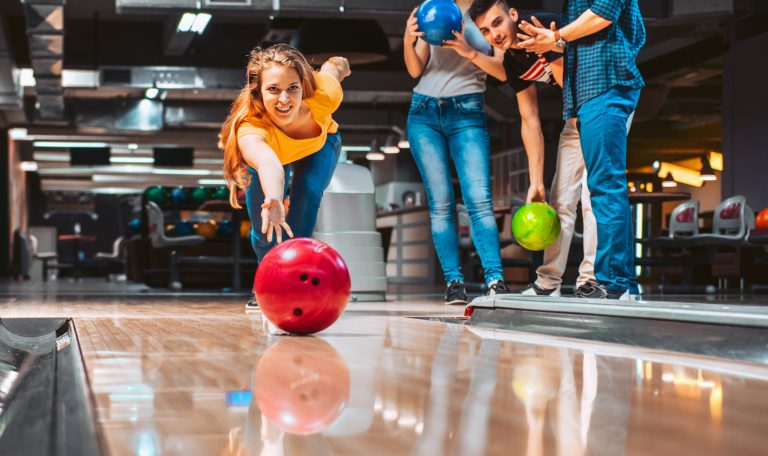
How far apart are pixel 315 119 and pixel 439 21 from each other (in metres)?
0.81

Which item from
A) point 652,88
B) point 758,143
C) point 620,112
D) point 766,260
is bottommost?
point 766,260

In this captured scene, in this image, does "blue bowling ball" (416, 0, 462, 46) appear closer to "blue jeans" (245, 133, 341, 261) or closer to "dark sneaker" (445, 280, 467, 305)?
"blue jeans" (245, 133, 341, 261)

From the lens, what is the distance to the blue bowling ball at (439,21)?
122 inches

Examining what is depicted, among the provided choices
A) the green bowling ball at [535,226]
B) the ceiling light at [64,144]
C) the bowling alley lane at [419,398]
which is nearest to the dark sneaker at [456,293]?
the green bowling ball at [535,226]

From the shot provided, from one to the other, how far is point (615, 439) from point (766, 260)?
22.7 ft

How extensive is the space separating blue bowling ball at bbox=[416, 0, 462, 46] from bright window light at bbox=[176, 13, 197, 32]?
624cm

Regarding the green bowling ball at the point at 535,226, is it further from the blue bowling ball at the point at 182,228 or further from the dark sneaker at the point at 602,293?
the blue bowling ball at the point at 182,228

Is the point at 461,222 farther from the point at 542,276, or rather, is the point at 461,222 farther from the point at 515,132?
the point at 515,132

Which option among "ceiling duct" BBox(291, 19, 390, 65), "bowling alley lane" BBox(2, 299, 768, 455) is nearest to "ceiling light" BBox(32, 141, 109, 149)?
"ceiling duct" BBox(291, 19, 390, 65)

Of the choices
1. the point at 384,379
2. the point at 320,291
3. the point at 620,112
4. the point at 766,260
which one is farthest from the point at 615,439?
the point at 766,260

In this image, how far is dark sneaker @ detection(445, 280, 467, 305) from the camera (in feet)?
11.6

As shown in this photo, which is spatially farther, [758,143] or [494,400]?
[758,143]

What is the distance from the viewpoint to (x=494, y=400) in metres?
0.94

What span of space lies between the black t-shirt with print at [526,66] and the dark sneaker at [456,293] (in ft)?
2.63
